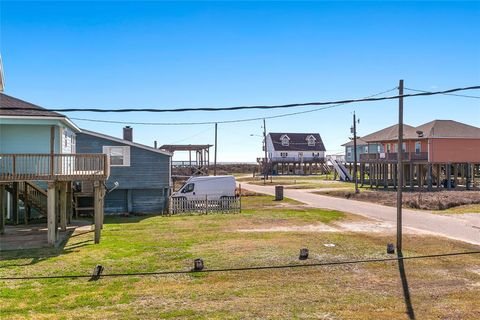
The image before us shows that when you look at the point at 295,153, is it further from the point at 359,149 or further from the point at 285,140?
the point at 359,149

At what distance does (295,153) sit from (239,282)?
3123 inches

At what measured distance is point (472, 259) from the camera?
1440 centimetres

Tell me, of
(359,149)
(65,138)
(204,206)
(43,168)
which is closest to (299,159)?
(359,149)

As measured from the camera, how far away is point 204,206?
28.8 metres

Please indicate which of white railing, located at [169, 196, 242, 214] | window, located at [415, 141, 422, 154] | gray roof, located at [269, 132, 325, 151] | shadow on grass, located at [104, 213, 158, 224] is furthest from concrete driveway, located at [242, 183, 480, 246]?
gray roof, located at [269, 132, 325, 151]

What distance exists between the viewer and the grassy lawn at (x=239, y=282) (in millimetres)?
9781

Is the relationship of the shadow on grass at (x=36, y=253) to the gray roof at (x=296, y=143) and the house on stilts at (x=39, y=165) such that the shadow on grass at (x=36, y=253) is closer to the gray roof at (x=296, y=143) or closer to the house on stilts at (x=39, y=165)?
the house on stilts at (x=39, y=165)

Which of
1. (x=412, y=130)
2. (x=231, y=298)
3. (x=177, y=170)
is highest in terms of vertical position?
(x=412, y=130)

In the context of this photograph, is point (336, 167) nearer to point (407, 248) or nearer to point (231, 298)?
point (407, 248)

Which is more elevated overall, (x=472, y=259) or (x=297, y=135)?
(x=297, y=135)

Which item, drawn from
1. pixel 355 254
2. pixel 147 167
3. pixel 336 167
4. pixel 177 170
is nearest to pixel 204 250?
pixel 355 254

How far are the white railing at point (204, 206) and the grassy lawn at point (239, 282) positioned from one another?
8.67 metres

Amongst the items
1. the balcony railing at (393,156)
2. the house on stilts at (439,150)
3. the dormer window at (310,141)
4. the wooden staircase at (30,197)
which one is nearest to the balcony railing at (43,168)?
the wooden staircase at (30,197)

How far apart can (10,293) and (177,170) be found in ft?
110
